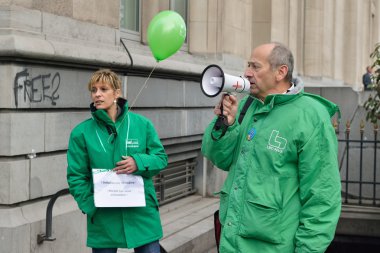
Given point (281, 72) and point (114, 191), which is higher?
point (281, 72)

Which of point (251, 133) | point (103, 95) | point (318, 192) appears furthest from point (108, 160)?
point (318, 192)

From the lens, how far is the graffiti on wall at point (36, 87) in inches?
206

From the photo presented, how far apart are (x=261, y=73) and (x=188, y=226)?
4.61 metres

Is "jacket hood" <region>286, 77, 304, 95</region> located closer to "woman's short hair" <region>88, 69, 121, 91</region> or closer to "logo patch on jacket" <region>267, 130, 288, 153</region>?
"logo patch on jacket" <region>267, 130, 288, 153</region>

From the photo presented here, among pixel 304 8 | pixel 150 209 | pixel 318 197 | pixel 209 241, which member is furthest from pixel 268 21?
pixel 318 197

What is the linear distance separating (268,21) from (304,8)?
17.0 feet

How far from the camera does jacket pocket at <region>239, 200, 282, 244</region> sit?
11.0 ft

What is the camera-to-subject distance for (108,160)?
4.33 m

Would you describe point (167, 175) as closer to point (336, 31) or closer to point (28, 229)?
point (28, 229)

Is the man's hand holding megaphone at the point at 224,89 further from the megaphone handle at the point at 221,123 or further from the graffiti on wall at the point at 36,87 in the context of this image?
the graffiti on wall at the point at 36,87

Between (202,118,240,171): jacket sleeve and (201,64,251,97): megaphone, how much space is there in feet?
0.58

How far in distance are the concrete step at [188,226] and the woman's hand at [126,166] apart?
2107 millimetres

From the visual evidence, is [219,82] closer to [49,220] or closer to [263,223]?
[263,223]

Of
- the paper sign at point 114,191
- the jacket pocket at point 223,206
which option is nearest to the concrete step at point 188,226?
the paper sign at point 114,191
